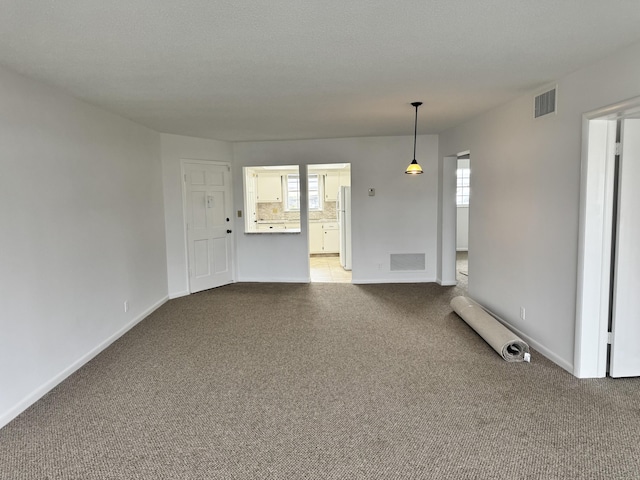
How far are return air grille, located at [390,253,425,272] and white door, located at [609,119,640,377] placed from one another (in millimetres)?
3629

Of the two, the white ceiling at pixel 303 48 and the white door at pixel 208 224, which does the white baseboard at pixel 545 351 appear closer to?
the white ceiling at pixel 303 48

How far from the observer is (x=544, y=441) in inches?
93.1

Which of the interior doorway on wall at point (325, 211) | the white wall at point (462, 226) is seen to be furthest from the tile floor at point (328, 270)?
the white wall at point (462, 226)

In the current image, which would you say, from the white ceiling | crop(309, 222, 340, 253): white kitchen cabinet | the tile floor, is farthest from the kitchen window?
the white ceiling

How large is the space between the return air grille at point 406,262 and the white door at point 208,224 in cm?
287

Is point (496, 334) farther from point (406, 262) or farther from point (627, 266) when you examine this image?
point (406, 262)

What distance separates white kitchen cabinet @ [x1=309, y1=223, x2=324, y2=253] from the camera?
987 centimetres

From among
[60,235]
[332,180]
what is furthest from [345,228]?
[60,235]

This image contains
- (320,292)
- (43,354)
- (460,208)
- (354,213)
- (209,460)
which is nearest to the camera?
(209,460)

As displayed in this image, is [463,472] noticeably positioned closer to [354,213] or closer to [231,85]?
[231,85]

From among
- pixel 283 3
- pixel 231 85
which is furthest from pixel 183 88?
pixel 283 3

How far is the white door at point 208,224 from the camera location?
6074 millimetres

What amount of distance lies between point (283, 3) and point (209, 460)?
8.28 ft

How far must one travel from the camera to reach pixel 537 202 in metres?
3.62
